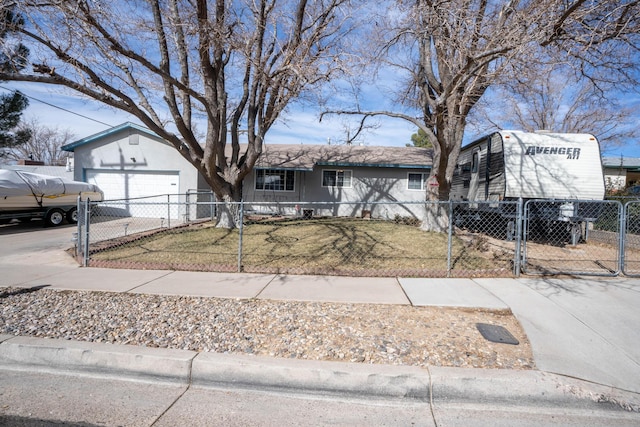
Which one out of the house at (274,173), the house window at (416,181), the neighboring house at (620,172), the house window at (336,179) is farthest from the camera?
the neighboring house at (620,172)

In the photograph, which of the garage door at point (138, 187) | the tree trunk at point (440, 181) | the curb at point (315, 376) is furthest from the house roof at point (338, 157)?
the curb at point (315, 376)

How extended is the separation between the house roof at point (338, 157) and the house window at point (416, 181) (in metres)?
0.70

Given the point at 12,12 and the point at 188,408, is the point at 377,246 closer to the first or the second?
the point at 188,408

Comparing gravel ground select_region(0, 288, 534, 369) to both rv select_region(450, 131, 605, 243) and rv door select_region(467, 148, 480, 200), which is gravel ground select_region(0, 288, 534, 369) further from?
rv door select_region(467, 148, 480, 200)

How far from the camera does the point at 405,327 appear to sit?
4289 millimetres

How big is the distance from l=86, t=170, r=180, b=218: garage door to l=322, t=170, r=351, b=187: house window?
6.72 meters

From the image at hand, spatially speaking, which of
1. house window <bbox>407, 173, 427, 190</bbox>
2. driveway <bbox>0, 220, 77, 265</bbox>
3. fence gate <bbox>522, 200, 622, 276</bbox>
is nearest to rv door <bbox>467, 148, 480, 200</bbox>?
fence gate <bbox>522, 200, 622, 276</bbox>

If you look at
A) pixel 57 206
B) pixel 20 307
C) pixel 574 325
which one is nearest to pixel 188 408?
pixel 20 307

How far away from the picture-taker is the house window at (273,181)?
17.7m

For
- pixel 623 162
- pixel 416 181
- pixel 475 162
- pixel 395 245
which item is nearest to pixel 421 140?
pixel 623 162

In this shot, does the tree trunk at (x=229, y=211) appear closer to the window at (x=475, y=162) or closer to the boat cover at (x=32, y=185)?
the boat cover at (x=32, y=185)

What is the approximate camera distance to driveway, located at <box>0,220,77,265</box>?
8.11m

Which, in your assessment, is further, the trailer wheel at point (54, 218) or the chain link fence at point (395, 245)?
the trailer wheel at point (54, 218)

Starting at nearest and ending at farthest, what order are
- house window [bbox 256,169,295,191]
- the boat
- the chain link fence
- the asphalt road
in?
the asphalt road, the chain link fence, the boat, house window [bbox 256,169,295,191]
